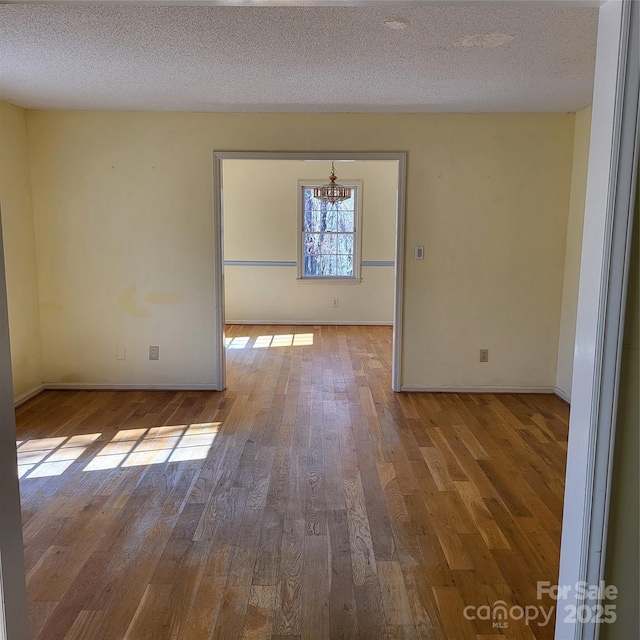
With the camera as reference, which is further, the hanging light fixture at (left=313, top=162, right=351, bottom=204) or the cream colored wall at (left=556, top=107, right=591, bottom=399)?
the hanging light fixture at (left=313, top=162, right=351, bottom=204)

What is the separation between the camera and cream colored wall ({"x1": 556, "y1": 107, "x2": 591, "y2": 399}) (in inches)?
170

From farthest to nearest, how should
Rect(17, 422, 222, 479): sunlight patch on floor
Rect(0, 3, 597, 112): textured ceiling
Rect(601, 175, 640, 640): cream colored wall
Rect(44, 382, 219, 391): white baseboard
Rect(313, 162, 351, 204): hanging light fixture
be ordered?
Rect(313, 162, 351, 204): hanging light fixture < Rect(44, 382, 219, 391): white baseboard < Rect(17, 422, 222, 479): sunlight patch on floor < Rect(0, 3, 597, 112): textured ceiling < Rect(601, 175, 640, 640): cream colored wall

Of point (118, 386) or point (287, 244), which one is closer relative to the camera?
point (118, 386)

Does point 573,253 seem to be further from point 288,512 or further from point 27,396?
point 27,396

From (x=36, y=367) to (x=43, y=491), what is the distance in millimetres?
2074

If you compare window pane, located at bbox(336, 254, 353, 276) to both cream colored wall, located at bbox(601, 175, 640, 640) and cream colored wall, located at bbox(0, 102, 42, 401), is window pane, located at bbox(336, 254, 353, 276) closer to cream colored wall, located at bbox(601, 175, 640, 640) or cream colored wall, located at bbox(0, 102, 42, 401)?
cream colored wall, located at bbox(0, 102, 42, 401)

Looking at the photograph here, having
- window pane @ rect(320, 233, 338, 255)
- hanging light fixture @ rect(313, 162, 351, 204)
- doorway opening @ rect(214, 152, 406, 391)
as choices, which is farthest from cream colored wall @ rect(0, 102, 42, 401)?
window pane @ rect(320, 233, 338, 255)

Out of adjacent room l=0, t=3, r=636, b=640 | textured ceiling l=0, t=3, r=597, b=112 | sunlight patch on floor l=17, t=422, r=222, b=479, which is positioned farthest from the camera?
sunlight patch on floor l=17, t=422, r=222, b=479

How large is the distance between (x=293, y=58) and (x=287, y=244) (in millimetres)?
5178

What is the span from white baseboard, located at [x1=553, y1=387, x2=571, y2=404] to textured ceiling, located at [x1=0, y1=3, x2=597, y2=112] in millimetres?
2325

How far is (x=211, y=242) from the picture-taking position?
4.68 m

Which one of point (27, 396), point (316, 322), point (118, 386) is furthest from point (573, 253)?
point (27, 396)

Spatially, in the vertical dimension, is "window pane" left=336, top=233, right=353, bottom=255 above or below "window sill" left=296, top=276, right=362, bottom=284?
above

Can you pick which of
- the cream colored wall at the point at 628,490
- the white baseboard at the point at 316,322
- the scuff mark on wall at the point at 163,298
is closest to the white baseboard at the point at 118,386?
the scuff mark on wall at the point at 163,298
